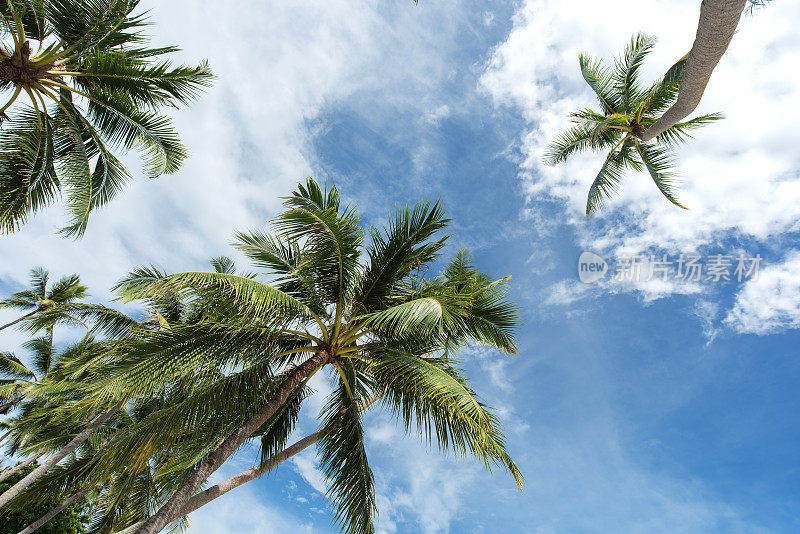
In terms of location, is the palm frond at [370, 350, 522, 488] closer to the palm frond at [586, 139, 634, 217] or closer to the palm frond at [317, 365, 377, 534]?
the palm frond at [317, 365, 377, 534]

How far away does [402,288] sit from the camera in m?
8.78

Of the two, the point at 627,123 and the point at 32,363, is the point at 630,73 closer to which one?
the point at 627,123

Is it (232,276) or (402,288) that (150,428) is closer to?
(232,276)

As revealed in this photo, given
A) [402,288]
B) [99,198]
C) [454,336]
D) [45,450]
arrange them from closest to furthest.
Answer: [402,288] → [454,336] → [99,198] → [45,450]

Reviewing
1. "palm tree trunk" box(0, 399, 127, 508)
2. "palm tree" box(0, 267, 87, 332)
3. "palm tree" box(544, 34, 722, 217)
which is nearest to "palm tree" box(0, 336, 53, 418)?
"palm tree" box(0, 267, 87, 332)

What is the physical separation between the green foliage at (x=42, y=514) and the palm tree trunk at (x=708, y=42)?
709 inches

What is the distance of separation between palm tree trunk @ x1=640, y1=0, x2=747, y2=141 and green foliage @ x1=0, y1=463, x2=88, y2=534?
18014 millimetres

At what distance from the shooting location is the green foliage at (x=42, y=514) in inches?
514

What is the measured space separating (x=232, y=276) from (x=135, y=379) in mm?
2308

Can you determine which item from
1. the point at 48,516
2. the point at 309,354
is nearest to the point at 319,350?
the point at 309,354

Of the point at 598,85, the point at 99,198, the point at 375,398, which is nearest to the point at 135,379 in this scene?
the point at 375,398

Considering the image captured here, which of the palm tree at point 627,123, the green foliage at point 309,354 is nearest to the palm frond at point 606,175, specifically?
the palm tree at point 627,123

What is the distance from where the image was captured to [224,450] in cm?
705

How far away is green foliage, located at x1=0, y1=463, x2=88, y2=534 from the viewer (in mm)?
13047
